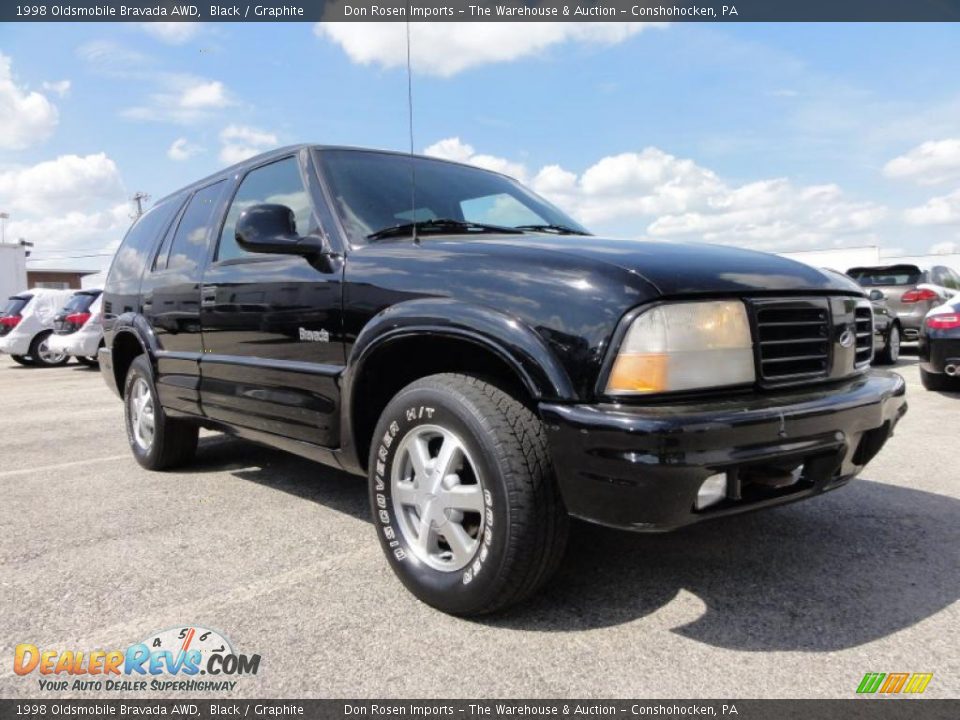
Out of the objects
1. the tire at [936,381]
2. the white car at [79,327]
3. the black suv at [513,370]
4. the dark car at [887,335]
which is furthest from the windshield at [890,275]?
the white car at [79,327]

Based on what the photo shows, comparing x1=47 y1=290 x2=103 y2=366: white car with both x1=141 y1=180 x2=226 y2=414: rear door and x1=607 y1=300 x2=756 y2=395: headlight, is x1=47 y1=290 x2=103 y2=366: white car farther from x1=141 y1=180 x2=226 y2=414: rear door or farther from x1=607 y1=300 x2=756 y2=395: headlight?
x1=607 y1=300 x2=756 y2=395: headlight

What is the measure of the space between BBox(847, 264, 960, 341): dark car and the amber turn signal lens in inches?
430

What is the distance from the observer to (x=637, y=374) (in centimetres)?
208

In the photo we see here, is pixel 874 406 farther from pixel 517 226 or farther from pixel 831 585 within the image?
pixel 517 226

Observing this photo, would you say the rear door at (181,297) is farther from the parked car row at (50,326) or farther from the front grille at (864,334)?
the parked car row at (50,326)

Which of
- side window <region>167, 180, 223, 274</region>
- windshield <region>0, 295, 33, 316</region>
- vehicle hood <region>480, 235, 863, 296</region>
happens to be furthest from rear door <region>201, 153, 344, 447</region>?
windshield <region>0, 295, 33, 316</region>

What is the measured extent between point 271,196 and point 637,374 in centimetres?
230

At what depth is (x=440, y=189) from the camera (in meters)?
3.51

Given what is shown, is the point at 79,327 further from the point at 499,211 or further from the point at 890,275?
the point at 890,275

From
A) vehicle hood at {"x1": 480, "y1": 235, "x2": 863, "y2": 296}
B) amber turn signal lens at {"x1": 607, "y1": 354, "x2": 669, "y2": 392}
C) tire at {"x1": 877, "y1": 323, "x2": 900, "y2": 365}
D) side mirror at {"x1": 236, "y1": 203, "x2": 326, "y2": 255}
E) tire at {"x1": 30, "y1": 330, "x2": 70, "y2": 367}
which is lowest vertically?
tire at {"x1": 30, "y1": 330, "x2": 70, "y2": 367}

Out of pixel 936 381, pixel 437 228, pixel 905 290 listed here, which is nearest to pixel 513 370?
pixel 437 228

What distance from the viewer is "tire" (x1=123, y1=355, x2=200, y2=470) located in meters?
4.54

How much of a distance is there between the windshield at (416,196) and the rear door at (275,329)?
16 centimetres

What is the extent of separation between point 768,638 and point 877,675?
0.31 m
